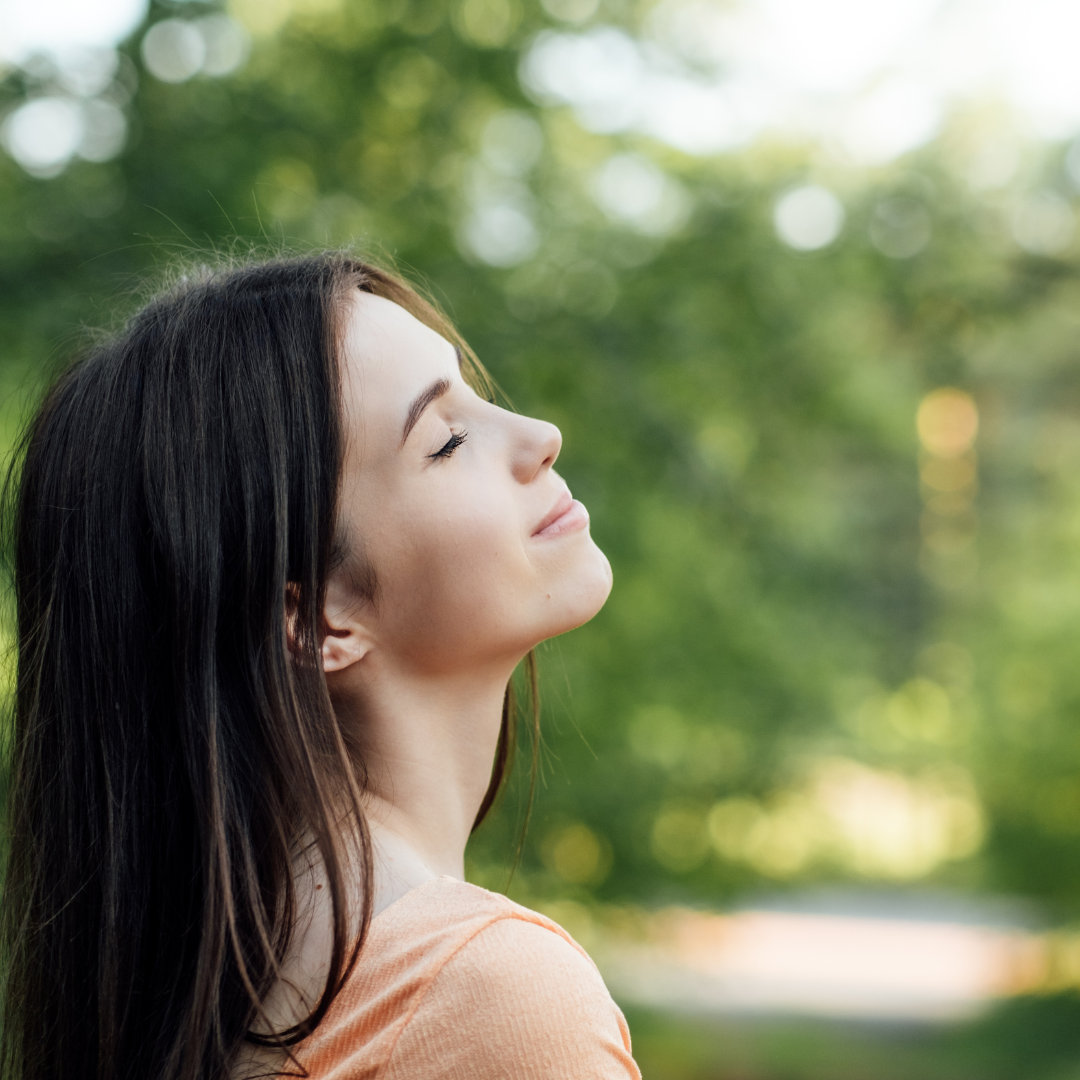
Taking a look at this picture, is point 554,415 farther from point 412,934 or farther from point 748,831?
point 412,934

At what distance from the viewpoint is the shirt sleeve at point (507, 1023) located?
1162mm

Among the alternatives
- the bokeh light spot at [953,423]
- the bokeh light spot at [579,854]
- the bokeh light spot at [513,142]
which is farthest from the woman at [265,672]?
the bokeh light spot at [953,423]

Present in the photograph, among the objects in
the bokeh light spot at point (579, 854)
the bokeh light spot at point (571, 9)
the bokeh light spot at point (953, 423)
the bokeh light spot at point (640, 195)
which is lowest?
the bokeh light spot at point (953, 423)

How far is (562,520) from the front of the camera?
5.37 feet

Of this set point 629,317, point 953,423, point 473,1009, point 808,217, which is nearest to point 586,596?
point 473,1009

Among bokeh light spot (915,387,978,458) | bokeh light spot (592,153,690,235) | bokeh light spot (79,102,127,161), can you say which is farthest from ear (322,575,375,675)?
bokeh light spot (915,387,978,458)

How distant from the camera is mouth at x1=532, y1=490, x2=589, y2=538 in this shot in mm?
1621

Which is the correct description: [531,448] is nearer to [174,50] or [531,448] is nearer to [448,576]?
[448,576]

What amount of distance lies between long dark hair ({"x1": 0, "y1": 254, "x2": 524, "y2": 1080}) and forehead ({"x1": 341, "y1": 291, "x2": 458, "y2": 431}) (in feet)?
0.09

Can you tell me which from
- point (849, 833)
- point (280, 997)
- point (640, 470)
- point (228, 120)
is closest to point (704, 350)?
point (640, 470)

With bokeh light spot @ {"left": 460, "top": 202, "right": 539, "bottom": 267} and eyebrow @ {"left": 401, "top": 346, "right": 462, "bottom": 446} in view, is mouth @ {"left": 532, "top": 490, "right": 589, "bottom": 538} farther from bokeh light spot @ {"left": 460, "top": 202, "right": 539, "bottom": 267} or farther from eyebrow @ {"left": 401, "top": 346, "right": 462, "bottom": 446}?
bokeh light spot @ {"left": 460, "top": 202, "right": 539, "bottom": 267}

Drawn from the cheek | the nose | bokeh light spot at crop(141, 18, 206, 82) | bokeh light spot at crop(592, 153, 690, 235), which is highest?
bokeh light spot at crop(141, 18, 206, 82)

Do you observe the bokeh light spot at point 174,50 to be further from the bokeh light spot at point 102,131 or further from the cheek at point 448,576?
the cheek at point 448,576

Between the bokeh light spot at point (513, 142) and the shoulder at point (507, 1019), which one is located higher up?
the bokeh light spot at point (513, 142)
